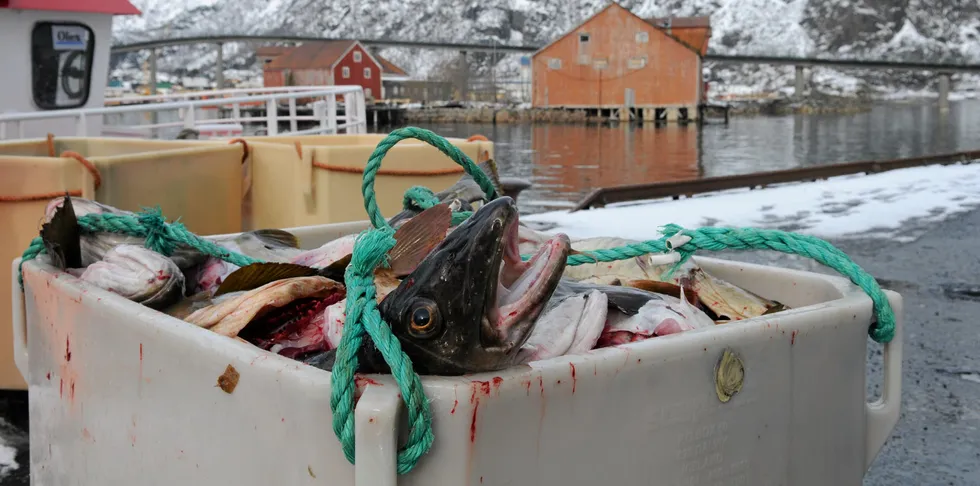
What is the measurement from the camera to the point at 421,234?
210 cm

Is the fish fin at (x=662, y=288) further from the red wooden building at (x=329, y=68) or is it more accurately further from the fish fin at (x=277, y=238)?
the red wooden building at (x=329, y=68)

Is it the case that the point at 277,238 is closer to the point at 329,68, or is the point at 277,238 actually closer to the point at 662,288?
the point at 662,288

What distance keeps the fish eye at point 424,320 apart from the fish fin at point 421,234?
0.56 metres

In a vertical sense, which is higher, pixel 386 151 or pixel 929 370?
pixel 386 151

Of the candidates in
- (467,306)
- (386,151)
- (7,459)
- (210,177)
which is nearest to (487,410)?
(467,306)

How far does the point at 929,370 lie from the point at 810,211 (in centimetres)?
638

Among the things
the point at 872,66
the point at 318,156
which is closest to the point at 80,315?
the point at 318,156

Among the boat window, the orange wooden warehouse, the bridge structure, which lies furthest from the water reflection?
the bridge structure

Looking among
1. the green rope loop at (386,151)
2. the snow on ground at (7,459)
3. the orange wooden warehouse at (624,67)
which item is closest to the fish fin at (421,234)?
the green rope loop at (386,151)

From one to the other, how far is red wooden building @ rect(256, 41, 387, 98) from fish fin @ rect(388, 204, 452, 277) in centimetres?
9562

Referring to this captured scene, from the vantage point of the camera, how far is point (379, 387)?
1441 mm

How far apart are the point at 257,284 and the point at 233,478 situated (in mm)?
821

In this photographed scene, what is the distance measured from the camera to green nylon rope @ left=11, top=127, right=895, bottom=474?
56.2 inches

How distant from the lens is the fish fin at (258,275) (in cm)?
246
